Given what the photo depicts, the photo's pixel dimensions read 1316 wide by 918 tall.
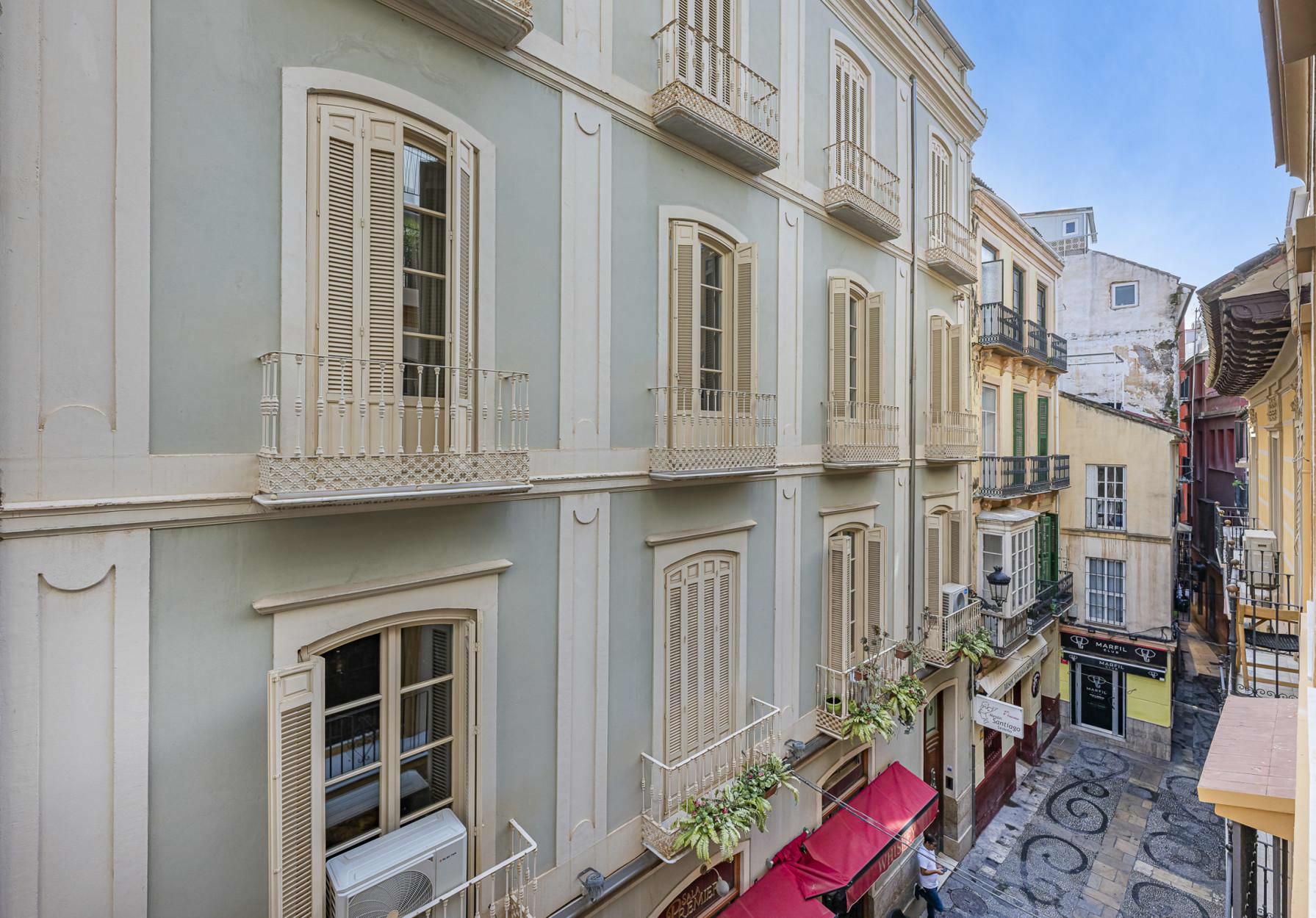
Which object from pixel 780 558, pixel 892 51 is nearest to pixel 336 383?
pixel 780 558

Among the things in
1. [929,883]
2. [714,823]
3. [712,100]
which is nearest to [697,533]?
[714,823]

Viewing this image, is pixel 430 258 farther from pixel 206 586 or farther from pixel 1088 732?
pixel 1088 732

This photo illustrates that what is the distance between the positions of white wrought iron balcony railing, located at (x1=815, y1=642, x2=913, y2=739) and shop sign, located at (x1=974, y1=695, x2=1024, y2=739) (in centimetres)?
397

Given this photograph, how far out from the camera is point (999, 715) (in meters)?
11.9

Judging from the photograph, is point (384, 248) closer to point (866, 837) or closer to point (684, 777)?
point (684, 777)

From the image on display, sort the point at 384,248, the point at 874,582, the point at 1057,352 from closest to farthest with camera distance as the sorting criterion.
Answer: the point at 384,248, the point at 874,582, the point at 1057,352

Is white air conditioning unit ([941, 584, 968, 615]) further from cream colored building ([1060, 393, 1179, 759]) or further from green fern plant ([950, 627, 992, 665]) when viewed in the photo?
cream colored building ([1060, 393, 1179, 759])

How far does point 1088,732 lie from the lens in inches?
687

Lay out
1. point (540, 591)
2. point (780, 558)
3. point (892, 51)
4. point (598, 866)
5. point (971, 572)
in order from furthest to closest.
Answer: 1. point (971, 572)
2. point (892, 51)
3. point (780, 558)
4. point (598, 866)
5. point (540, 591)

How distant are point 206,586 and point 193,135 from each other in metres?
2.82

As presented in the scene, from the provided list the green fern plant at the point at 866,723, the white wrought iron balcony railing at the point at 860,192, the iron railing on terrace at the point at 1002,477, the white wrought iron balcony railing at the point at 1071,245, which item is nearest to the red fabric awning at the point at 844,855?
the green fern plant at the point at 866,723

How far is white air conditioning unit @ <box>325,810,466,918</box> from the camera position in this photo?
4.12 metres

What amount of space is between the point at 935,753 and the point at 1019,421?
9.13 m

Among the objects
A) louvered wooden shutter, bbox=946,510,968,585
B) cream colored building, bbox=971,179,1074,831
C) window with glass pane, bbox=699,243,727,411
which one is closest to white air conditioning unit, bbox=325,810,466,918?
window with glass pane, bbox=699,243,727,411
